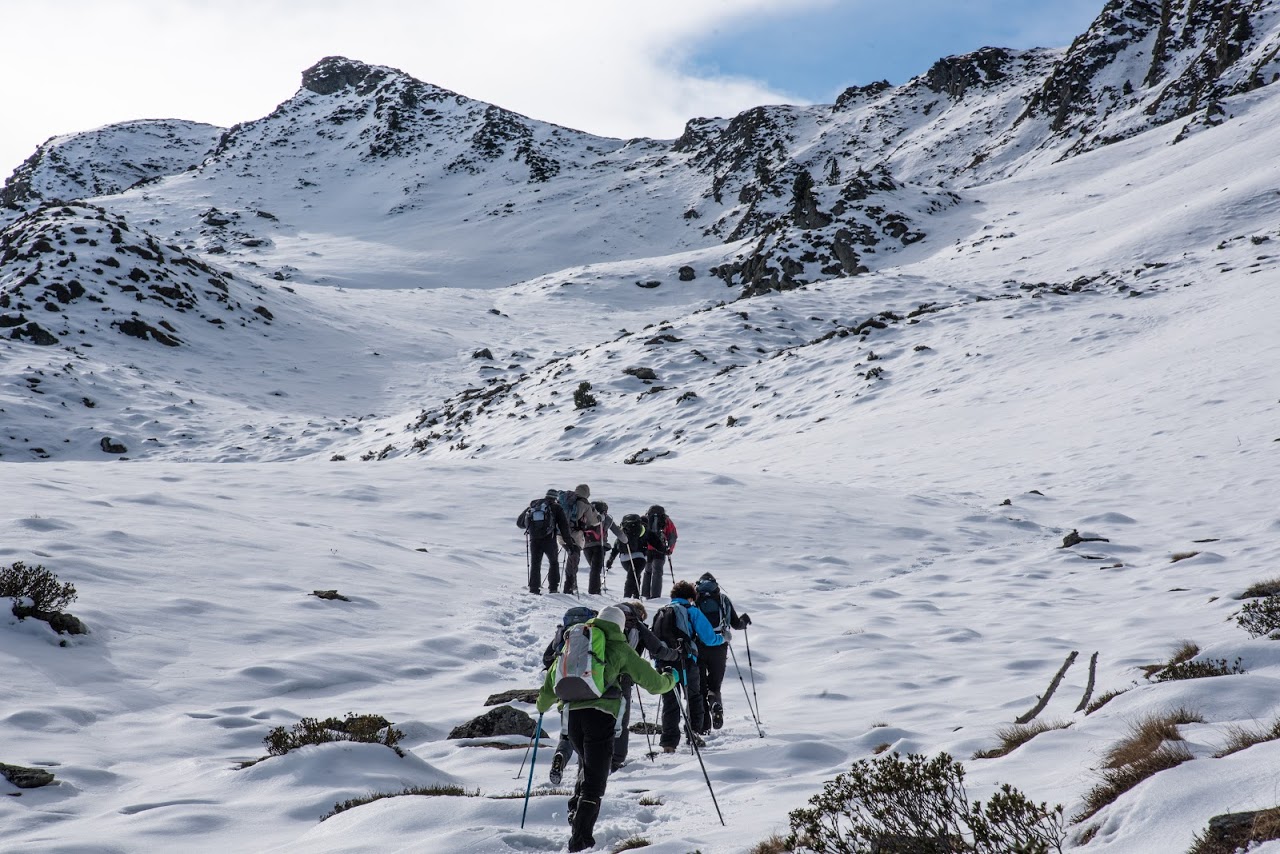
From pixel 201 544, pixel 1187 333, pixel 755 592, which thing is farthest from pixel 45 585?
pixel 1187 333

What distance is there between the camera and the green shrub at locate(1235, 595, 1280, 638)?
317 inches

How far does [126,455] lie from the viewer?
1259 inches

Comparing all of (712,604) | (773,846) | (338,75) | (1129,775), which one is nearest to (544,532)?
(712,604)

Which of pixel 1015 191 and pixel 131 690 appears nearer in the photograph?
pixel 131 690

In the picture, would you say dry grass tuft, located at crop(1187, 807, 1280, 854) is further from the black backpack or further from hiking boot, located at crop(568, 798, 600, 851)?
the black backpack

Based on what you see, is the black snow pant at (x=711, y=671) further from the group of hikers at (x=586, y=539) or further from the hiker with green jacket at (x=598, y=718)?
the group of hikers at (x=586, y=539)

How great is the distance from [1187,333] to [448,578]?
25252 millimetres

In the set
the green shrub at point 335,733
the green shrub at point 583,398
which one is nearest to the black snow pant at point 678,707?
the green shrub at point 335,733

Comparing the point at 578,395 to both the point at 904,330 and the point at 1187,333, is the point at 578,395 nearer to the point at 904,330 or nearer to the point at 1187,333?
the point at 904,330

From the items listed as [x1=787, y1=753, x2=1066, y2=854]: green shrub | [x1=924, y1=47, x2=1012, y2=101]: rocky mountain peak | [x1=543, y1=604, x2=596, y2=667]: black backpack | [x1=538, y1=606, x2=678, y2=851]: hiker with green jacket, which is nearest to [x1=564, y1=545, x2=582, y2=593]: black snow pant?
[x1=543, y1=604, x2=596, y2=667]: black backpack

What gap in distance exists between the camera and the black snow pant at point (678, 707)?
310 inches

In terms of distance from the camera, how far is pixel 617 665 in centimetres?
589

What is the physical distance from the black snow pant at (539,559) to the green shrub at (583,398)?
1897cm

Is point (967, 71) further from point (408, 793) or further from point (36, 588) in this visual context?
point (408, 793)
